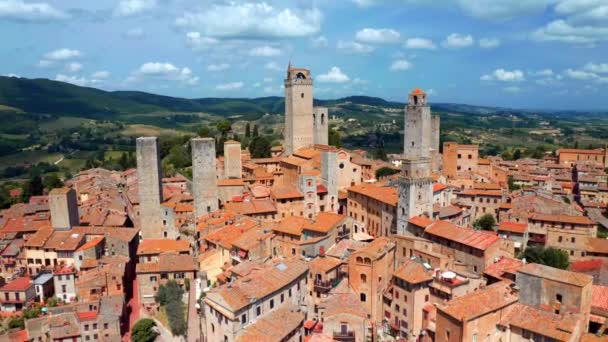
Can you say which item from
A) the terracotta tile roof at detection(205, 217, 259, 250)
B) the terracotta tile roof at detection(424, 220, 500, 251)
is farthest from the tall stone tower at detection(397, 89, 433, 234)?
the terracotta tile roof at detection(205, 217, 259, 250)

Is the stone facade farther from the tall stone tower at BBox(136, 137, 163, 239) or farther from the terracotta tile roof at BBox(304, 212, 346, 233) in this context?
the terracotta tile roof at BBox(304, 212, 346, 233)

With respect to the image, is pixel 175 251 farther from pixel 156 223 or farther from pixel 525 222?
pixel 525 222

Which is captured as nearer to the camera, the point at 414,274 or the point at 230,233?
the point at 414,274

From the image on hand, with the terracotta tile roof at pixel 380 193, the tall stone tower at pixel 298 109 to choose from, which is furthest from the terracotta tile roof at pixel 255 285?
the tall stone tower at pixel 298 109

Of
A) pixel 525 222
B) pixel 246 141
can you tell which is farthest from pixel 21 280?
pixel 246 141

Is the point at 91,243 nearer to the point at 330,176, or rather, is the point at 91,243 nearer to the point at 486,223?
the point at 330,176

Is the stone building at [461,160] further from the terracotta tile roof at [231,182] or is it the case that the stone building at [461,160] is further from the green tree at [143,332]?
the green tree at [143,332]

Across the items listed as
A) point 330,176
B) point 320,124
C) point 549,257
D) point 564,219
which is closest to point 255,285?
point 330,176
